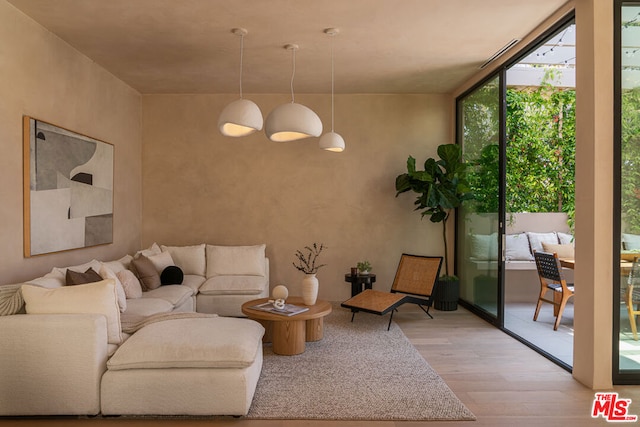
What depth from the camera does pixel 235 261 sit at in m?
5.94

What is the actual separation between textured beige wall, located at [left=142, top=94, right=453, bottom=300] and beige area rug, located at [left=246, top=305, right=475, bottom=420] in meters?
2.19

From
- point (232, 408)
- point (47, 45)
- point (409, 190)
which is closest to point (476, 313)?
point (409, 190)

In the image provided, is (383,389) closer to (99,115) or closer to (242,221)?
(242,221)

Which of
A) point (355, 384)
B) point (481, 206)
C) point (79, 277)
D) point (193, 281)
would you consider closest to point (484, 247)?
point (481, 206)

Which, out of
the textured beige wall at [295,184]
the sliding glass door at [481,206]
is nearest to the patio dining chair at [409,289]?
the sliding glass door at [481,206]

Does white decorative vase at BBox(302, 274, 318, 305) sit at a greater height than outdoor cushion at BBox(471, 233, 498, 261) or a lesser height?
lesser

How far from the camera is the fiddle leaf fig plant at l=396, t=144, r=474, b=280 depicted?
598cm

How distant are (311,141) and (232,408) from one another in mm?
4584

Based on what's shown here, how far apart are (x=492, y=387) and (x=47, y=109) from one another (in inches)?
188

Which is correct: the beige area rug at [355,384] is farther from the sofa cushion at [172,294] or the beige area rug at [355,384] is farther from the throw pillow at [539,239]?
the throw pillow at [539,239]

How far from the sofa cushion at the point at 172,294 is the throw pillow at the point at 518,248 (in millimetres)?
4926

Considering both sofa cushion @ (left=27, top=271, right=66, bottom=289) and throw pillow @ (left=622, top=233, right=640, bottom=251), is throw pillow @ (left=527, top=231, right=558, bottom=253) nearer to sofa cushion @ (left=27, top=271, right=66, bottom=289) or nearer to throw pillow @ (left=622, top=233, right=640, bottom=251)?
throw pillow @ (left=622, top=233, right=640, bottom=251)

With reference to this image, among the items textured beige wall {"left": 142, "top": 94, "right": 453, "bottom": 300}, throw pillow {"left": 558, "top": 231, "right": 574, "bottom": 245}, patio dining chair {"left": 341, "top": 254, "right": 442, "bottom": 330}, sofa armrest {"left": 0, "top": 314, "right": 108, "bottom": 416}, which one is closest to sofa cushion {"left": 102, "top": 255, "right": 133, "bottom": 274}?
→ textured beige wall {"left": 142, "top": 94, "right": 453, "bottom": 300}

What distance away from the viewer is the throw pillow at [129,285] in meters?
4.43
